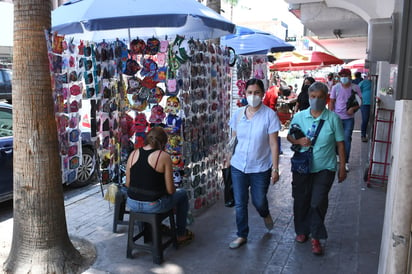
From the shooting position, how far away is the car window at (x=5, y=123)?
18.1ft

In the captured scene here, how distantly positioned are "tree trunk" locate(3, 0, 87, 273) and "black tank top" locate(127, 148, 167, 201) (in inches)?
27.8

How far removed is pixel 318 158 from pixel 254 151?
63cm

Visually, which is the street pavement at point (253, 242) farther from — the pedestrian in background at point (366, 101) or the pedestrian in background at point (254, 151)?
the pedestrian in background at point (366, 101)

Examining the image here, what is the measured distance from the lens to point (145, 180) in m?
3.79

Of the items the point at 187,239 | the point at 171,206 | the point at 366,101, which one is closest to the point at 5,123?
the point at 171,206

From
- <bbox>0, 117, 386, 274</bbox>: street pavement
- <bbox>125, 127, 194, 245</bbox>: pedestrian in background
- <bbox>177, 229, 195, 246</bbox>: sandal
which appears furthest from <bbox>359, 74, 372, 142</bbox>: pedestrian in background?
<bbox>125, 127, 194, 245</bbox>: pedestrian in background

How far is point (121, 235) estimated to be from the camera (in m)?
4.59

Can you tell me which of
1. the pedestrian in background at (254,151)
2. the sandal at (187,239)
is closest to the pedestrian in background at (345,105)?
the pedestrian in background at (254,151)

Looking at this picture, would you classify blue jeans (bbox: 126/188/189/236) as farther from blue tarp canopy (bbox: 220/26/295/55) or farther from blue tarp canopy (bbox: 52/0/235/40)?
blue tarp canopy (bbox: 220/26/295/55)

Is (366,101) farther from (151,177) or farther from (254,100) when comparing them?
(151,177)

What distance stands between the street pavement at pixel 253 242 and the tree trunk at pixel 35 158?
0.46 meters

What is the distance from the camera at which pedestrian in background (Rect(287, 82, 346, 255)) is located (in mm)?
3844

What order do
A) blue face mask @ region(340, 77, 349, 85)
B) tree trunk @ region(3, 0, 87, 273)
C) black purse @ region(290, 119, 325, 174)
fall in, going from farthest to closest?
blue face mask @ region(340, 77, 349, 85) → black purse @ region(290, 119, 325, 174) → tree trunk @ region(3, 0, 87, 273)

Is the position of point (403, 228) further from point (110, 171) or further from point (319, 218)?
point (110, 171)
